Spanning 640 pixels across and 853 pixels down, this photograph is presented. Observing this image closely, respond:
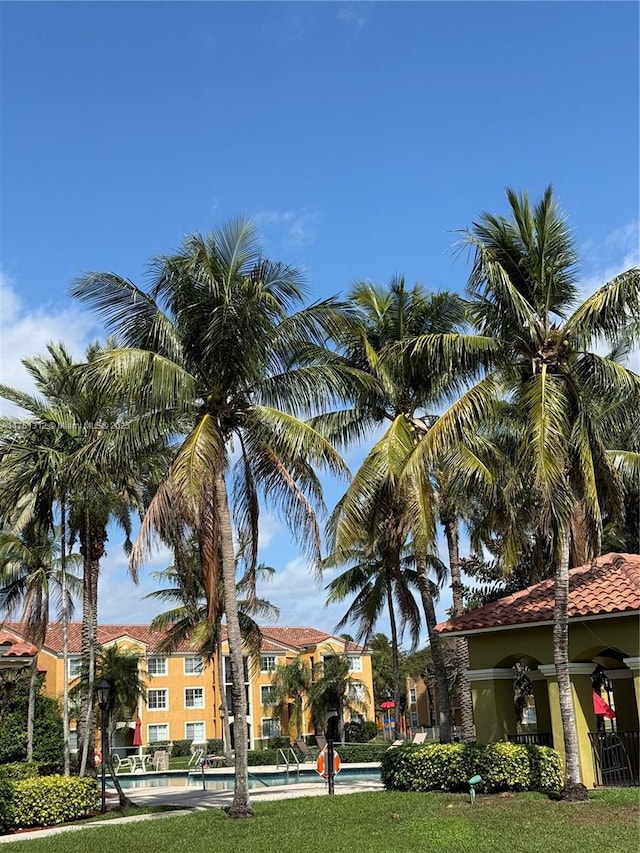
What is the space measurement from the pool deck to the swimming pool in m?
0.19

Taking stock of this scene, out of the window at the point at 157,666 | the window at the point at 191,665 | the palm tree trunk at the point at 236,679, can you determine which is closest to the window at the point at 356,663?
the window at the point at 191,665

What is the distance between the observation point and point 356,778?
2520 cm

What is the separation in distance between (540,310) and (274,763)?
84.4 ft

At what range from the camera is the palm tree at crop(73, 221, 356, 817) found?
50.4 feet

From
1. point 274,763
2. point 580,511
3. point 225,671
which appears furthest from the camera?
point 225,671

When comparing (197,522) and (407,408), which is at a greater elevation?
(407,408)

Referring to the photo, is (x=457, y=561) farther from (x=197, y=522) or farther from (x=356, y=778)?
(x=197, y=522)

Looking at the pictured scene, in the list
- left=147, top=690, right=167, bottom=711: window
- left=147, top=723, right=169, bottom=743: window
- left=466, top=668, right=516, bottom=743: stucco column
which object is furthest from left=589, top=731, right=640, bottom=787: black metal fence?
left=147, top=690, right=167, bottom=711: window

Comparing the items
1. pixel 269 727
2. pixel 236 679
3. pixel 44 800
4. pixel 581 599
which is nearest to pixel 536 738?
pixel 581 599

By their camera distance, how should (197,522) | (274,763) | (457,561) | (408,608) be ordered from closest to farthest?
(197,522) → (457,561) → (408,608) → (274,763)

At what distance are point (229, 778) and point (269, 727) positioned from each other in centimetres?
2695

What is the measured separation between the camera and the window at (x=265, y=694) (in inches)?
1890

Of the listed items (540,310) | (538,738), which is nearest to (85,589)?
(538,738)

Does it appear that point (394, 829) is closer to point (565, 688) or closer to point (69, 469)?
point (565, 688)
